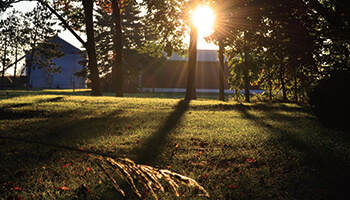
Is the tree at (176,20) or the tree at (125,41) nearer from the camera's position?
the tree at (176,20)

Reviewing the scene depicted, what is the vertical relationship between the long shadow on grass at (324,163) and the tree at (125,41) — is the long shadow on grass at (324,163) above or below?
below

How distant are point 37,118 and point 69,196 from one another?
7867 millimetres

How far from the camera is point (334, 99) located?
9.89m

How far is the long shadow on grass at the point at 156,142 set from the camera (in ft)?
22.2

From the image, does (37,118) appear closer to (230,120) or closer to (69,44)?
(230,120)

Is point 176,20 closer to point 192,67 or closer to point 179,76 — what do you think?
point 192,67

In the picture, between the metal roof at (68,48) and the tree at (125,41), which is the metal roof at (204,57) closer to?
the tree at (125,41)

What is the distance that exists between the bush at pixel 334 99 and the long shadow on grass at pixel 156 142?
5.19 metres

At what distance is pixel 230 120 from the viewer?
11.7 metres

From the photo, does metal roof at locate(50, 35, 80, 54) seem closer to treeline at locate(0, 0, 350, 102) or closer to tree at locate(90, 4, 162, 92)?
treeline at locate(0, 0, 350, 102)

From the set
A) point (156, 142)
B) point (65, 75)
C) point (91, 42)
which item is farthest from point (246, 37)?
point (65, 75)

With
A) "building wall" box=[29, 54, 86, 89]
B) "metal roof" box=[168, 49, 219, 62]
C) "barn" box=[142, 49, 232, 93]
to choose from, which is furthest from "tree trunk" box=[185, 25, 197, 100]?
"building wall" box=[29, 54, 86, 89]

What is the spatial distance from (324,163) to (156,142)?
4.13 meters

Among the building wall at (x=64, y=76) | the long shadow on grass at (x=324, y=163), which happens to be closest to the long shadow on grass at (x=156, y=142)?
the long shadow on grass at (x=324, y=163)
